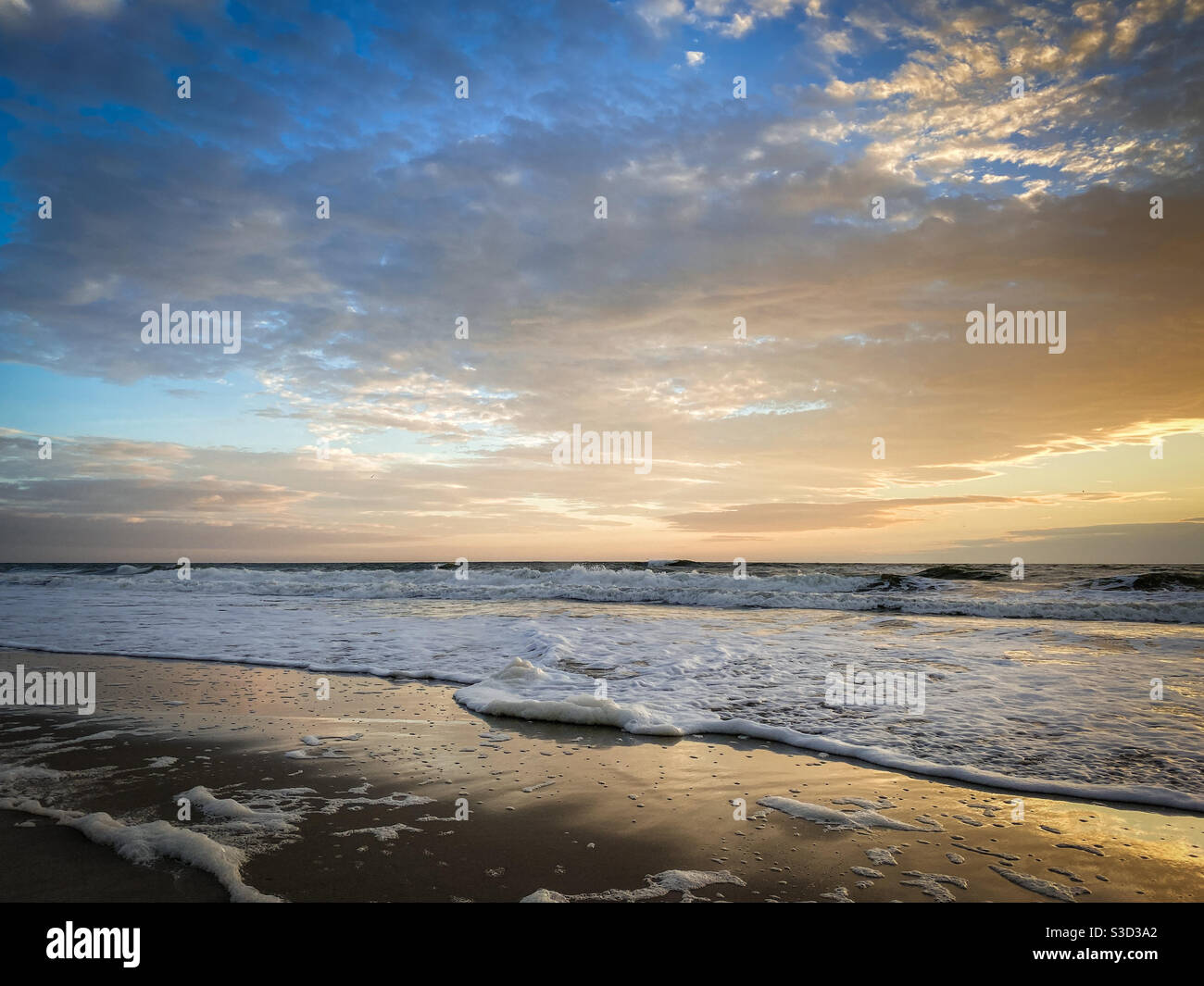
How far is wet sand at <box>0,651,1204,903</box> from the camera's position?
335 cm

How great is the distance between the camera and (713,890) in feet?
10.8

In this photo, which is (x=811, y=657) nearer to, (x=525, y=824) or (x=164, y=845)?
(x=525, y=824)

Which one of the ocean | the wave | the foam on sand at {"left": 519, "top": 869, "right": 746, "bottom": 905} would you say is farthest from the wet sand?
the wave

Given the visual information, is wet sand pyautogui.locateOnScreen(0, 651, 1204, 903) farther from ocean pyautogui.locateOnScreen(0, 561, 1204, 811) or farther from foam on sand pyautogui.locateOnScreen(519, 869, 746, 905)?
ocean pyautogui.locateOnScreen(0, 561, 1204, 811)

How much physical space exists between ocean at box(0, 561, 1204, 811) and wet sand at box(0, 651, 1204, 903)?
2.46ft

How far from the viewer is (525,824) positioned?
416 cm

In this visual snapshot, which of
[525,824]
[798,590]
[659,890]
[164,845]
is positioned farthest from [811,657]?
[798,590]

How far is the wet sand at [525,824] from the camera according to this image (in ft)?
11.0

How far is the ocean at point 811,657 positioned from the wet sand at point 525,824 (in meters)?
0.75

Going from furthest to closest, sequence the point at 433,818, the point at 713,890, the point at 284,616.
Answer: the point at 284,616 < the point at 433,818 < the point at 713,890

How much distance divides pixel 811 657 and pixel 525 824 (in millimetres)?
7973

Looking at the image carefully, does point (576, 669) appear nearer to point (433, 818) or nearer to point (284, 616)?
point (433, 818)

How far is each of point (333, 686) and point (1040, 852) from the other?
8.27m
